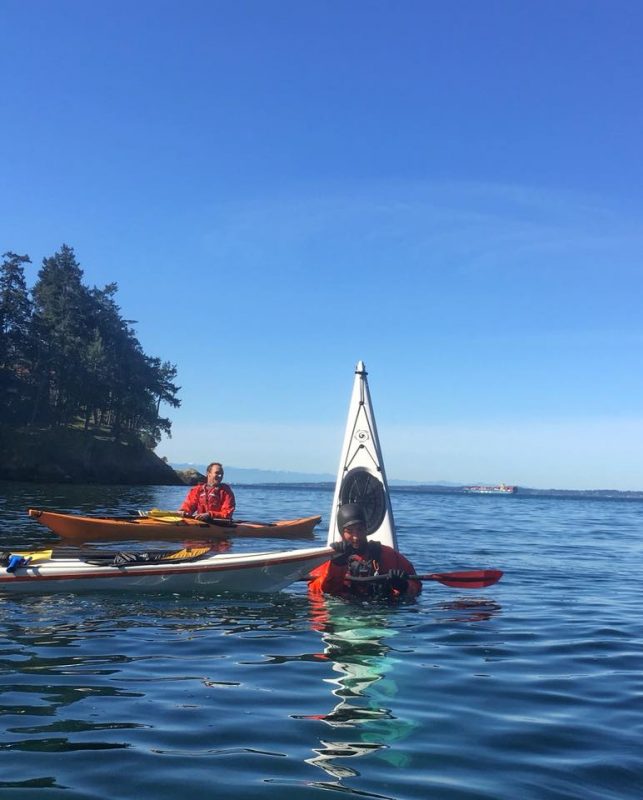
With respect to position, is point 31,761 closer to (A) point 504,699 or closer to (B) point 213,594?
(A) point 504,699

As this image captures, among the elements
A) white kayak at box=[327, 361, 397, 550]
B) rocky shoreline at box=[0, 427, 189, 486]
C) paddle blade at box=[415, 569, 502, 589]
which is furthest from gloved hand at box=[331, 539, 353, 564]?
rocky shoreline at box=[0, 427, 189, 486]

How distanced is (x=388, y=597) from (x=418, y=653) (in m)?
2.06

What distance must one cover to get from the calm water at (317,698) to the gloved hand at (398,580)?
0.29 m

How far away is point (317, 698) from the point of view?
5418 mm

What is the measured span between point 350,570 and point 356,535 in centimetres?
41

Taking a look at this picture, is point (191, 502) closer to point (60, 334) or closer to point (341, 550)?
point (341, 550)

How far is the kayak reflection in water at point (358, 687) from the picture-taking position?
441cm

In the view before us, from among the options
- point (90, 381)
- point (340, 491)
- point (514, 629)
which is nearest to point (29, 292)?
point (90, 381)

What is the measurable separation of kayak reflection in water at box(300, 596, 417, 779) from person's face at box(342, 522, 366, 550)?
29.1 inches

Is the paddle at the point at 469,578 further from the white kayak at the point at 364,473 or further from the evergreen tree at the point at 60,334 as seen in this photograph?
the evergreen tree at the point at 60,334

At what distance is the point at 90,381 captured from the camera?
5475 cm

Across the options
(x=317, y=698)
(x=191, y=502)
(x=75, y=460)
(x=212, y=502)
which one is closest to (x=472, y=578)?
(x=317, y=698)

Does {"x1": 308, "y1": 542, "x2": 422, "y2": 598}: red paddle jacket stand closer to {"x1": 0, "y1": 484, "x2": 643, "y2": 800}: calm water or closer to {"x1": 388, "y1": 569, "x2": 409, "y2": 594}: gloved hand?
{"x1": 388, "y1": 569, "x2": 409, "y2": 594}: gloved hand

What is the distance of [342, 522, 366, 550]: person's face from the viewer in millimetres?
8602
